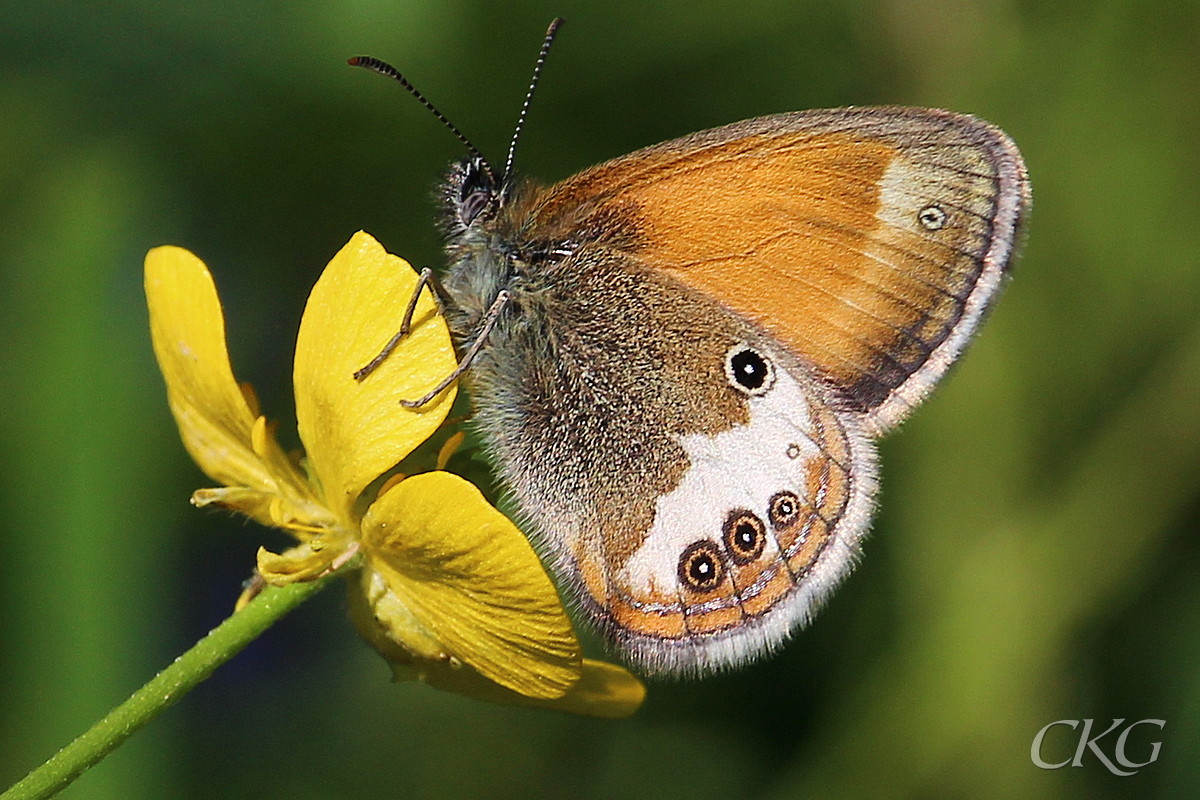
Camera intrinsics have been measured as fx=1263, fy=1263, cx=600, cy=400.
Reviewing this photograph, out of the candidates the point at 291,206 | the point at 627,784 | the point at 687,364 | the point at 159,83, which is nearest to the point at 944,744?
the point at 627,784

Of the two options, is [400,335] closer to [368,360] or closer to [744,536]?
[368,360]

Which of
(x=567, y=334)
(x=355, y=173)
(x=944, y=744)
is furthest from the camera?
(x=355, y=173)

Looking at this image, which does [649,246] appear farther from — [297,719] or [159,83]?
Result: [297,719]

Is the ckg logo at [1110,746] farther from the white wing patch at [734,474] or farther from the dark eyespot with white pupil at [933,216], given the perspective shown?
the dark eyespot with white pupil at [933,216]

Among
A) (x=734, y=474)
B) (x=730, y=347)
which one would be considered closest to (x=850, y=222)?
(x=730, y=347)

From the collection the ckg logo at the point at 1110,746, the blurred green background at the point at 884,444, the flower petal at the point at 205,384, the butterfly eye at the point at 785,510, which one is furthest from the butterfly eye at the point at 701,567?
the ckg logo at the point at 1110,746

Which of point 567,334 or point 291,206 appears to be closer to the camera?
point 567,334

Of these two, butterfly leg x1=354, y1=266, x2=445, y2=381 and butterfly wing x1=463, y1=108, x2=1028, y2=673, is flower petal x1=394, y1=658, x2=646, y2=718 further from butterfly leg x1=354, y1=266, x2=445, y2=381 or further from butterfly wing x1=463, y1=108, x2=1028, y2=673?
butterfly leg x1=354, y1=266, x2=445, y2=381
